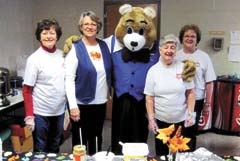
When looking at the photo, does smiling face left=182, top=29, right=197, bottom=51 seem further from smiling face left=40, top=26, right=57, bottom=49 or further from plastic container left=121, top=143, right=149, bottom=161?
plastic container left=121, top=143, right=149, bottom=161

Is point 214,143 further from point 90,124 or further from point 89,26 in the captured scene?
point 89,26

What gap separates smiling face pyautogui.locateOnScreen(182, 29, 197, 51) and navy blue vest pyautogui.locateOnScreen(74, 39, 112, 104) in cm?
65

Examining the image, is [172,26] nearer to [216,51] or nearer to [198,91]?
[216,51]

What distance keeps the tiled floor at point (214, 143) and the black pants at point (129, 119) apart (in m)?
0.83

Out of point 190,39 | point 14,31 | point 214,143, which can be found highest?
point 14,31

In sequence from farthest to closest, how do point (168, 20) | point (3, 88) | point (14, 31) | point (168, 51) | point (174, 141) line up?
point (168, 20) < point (14, 31) < point (3, 88) < point (168, 51) < point (174, 141)

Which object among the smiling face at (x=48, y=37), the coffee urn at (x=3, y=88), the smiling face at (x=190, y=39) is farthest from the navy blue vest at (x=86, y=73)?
the coffee urn at (x=3, y=88)

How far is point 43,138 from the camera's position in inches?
90.1

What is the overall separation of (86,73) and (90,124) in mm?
413

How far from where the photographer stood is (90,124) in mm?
2342

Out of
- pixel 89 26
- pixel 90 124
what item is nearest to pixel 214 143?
pixel 90 124

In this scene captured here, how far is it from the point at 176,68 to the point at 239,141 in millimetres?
2057

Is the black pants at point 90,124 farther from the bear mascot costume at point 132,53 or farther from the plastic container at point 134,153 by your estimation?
the plastic container at point 134,153

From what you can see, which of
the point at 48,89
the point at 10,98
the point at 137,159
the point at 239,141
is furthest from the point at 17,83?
the point at 239,141
